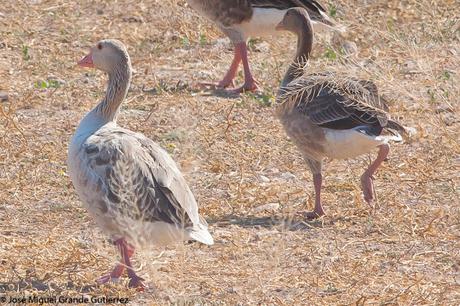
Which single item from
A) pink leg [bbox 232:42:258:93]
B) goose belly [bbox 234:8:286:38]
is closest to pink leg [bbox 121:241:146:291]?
pink leg [bbox 232:42:258:93]

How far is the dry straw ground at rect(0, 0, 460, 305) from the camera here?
7141 millimetres

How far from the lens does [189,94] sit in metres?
11.4

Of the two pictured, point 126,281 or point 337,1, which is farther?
point 337,1

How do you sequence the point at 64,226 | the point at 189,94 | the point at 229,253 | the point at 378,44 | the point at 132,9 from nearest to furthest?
the point at 229,253 → the point at 64,226 → the point at 189,94 → the point at 378,44 → the point at 132,9

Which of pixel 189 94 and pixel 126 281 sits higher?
pixel 126 281

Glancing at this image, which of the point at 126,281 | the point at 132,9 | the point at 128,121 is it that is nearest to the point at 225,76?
the point at 128,121

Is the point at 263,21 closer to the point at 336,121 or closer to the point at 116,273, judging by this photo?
the point at 336,121

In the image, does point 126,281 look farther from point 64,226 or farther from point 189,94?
point 189,94

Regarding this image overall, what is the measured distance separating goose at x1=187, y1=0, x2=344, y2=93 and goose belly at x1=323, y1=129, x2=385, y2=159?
313 cm

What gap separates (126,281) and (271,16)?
17.3 feet

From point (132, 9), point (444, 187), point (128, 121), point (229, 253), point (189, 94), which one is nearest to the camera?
point (229, 253)

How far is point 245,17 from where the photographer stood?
11.7 m

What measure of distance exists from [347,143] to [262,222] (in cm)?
86

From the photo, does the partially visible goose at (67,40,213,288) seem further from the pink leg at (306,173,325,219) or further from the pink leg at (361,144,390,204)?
the pink leg at (361,144,390,204)
